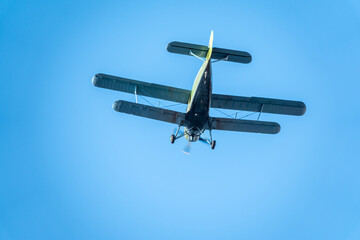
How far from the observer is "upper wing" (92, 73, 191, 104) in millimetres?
22109

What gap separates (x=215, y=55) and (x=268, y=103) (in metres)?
4.18

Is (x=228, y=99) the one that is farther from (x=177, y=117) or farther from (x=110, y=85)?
(x=110, y=85)

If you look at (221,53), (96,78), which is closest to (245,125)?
(221,53)

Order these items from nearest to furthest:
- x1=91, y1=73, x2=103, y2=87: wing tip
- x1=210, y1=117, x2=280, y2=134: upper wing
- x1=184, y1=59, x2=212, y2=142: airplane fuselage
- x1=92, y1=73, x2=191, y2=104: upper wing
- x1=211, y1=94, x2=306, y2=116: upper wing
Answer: x1=184, y1=59, x2=212, y2=142: airplane fuselage, x1=91, y1=73, x2=103, y2=87: wing tip, x1=92, y1=73, x2=191, y2=104: upper wing, x1=210, y1=117, x2=280, y2=134: upper wing, x1=211, y1=94, x2=306, y2=116: upper wing

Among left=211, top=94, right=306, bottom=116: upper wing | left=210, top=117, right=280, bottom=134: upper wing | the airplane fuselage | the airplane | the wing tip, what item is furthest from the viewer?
left=211, top=94, right=306, bottom=116: upper wing

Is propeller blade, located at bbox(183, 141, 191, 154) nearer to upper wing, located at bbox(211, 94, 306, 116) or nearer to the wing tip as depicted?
upper wing, located at bbox(211, 94, 306, 116)

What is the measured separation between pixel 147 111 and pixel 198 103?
2.90 meters

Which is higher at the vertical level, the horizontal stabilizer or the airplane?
the horizontal stabilizer

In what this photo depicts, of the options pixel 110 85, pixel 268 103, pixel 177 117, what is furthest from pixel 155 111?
pixel 268 103

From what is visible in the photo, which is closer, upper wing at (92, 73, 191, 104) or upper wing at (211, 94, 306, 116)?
upper wing at (92, 73, 191, 104)

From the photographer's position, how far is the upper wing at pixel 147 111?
21.6 metres

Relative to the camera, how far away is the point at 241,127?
23031 mm

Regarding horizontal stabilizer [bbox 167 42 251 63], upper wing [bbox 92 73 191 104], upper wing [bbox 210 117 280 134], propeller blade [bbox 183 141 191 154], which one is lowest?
propeller blade [bbox 183 141 191 154]

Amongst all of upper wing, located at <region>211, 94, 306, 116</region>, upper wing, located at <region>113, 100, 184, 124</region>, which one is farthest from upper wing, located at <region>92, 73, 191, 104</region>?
upper wing, located at <region>211, 94, 306, 116</region>
